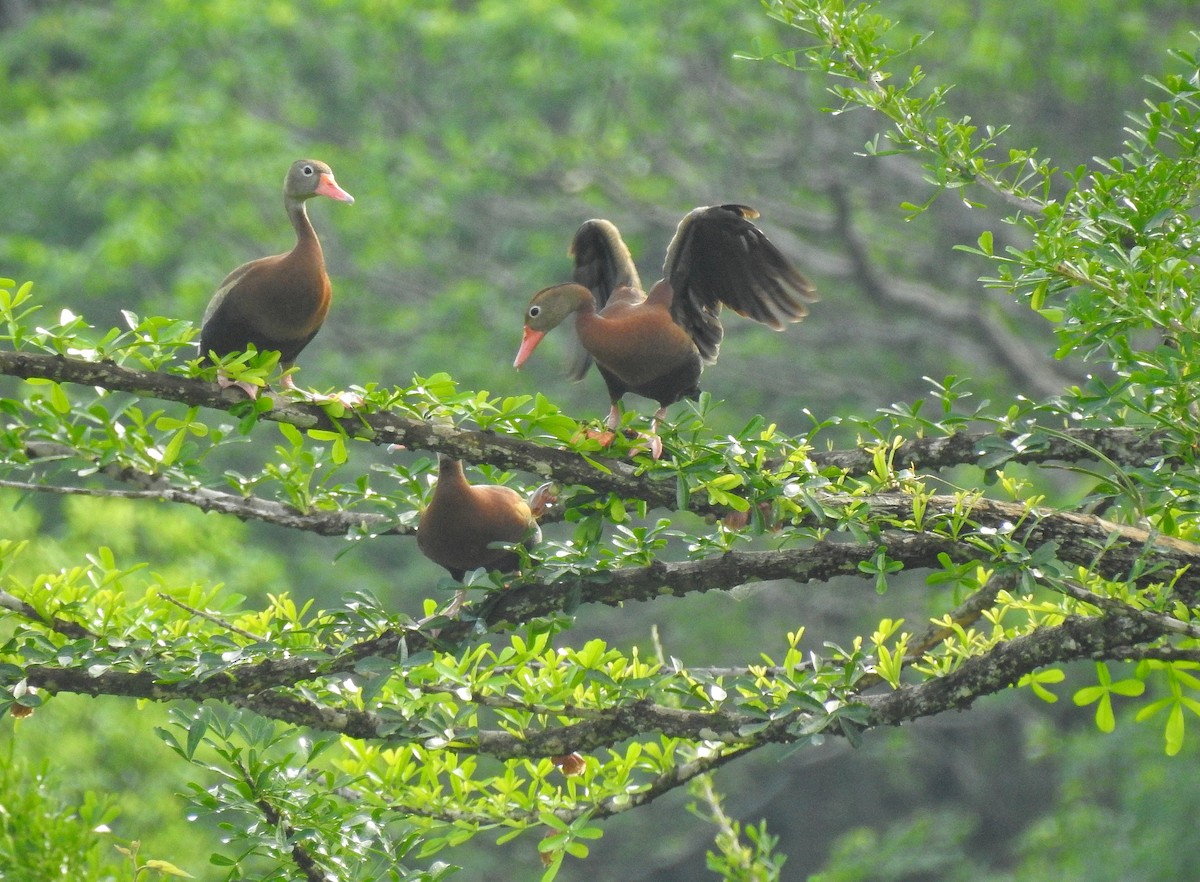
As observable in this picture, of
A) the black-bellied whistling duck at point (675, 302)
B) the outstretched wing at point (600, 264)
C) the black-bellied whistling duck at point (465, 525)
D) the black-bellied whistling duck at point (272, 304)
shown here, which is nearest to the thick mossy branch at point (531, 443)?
the black-bellied whistling duck at point (465, 525)

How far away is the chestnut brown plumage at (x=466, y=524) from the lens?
3.37m

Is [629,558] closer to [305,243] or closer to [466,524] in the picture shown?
[466,524]

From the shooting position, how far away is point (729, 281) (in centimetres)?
417

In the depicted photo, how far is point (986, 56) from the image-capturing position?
10023 millimetres

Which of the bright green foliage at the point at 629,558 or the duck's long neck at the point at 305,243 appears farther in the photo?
the duck's long neck at the point at 305,243

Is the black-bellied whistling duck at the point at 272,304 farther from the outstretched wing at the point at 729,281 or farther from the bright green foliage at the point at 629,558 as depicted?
the outstretched wing at the point at 729,281

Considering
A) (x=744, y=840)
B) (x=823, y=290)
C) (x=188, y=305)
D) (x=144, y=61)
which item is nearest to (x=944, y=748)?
(x=744, y=840)

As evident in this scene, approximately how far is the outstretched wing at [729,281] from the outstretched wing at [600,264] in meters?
0.19

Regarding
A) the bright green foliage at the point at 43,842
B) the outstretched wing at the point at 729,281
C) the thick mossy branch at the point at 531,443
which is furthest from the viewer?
the outstretched wing at the point at 729,281

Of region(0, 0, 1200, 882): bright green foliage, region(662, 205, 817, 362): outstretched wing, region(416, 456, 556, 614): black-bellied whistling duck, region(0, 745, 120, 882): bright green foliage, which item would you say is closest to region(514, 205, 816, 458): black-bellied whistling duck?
region(662, 205, 817, 362): outstretched wing

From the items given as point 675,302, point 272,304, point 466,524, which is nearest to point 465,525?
point 466,524

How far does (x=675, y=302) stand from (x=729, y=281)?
0.21m

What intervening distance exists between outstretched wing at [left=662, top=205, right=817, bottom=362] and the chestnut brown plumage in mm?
897

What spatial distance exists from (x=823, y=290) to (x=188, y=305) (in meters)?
5.29
